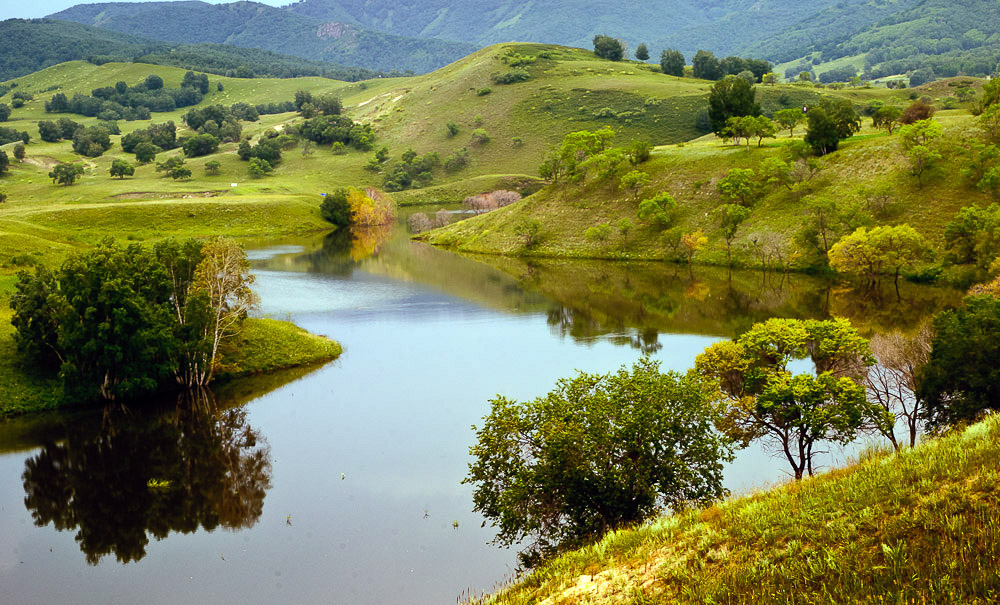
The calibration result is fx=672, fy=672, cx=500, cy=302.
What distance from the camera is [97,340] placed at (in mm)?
39812

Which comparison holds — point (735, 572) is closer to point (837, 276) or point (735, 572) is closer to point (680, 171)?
point (837, 276)

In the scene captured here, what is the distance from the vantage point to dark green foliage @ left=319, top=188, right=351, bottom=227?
140500 millimetres

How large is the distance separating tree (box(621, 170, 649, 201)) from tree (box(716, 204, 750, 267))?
17357mm

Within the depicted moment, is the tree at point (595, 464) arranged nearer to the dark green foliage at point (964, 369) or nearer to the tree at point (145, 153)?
the dark green foliage at point (964, 369)

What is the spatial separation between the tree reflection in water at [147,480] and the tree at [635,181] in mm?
72312

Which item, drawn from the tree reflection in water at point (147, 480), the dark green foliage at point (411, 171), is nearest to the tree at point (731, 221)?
the tree reflection in water at point (147, 480)

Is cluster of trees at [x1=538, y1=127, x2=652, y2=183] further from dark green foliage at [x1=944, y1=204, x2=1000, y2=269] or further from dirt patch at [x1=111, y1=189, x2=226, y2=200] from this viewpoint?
dirt patch at [x1=111, y1=189, x2=226, y2=200]

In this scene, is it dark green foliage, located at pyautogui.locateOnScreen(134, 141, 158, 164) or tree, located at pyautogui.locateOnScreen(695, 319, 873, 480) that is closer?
tree, located at pyautogui.locateOnScreen(695, 319, 873, 480)

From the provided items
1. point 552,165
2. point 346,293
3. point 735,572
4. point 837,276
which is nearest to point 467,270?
point 346,293

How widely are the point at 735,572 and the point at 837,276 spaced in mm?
65362

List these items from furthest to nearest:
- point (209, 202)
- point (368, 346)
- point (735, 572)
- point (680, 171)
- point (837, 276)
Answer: point (209, 202)
point (680, 171)
point (837, 276)
point (368, 346)
point (735, 572)

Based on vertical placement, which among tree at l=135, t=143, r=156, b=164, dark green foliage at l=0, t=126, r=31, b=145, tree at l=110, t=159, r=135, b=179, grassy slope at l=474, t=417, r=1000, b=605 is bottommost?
grassy slope at l=474, t=417, r=1000, b=605

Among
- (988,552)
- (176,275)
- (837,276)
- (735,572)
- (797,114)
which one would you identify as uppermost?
(797,114)

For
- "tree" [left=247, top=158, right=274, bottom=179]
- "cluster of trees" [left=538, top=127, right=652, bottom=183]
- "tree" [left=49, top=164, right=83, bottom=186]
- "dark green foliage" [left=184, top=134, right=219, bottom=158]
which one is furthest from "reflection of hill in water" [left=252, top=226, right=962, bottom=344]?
"dark green foliage" [left=184, top=134, right=219, bottom=158]
